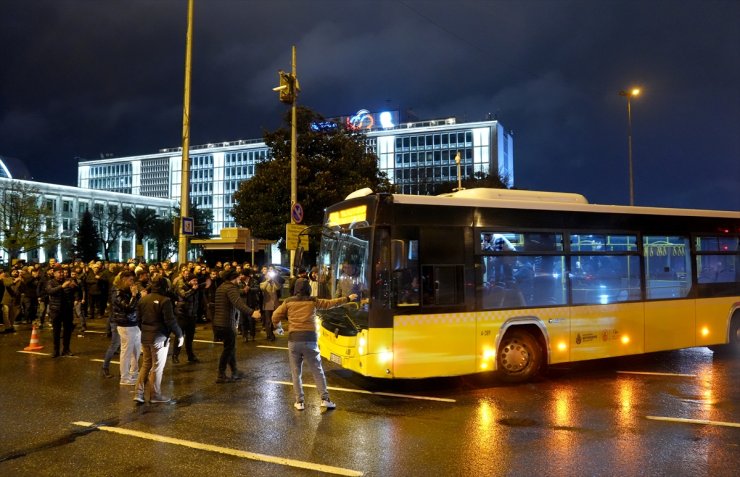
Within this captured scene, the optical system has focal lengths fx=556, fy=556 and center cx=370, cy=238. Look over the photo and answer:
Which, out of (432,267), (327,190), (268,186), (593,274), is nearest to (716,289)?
(593,274)

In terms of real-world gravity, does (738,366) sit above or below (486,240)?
below

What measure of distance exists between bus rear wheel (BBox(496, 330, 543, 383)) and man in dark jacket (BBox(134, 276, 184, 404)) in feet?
17.0

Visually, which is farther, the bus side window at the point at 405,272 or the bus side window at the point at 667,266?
the bus side window at the point at 667,266

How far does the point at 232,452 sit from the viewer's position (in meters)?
5.83

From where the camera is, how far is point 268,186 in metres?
26.8

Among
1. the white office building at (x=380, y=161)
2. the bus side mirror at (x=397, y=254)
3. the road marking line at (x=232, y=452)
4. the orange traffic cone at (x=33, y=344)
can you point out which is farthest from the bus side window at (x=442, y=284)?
the white office building at (x=380, y=161)

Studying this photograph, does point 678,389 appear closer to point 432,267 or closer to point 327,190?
point 432,267

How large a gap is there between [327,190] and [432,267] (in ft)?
60.1

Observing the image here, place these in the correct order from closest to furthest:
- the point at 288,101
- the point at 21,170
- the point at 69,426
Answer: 1. the point at 69,426
2. the point at 288,101
3. the point at 21,170

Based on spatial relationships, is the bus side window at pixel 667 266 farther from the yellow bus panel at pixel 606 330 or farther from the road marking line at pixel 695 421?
the road marking line at pixel 695 421

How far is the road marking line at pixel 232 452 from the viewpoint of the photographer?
5.28 meters

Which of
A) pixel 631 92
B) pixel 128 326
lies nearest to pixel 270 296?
pixel 128 326

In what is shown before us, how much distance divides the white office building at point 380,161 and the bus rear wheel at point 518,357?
264 feet

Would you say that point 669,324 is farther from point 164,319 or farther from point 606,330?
point 164,319
